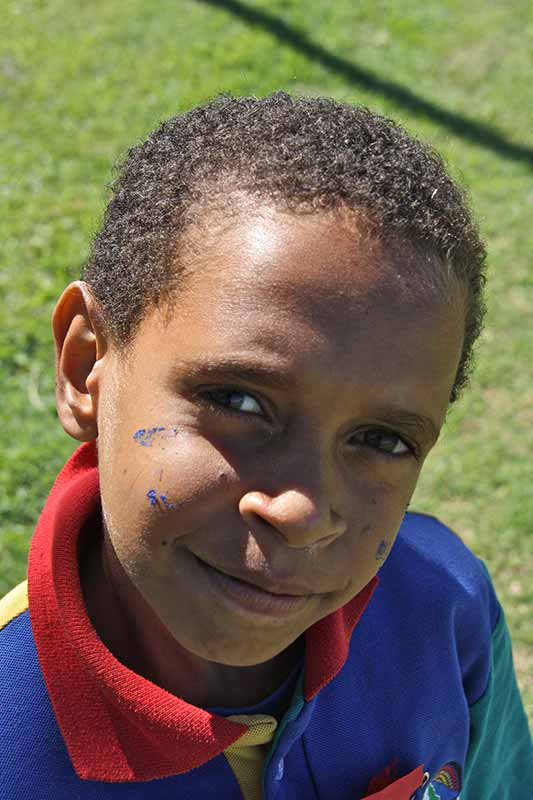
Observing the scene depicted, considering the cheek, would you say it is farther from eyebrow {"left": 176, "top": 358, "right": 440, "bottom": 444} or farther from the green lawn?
the green lawn

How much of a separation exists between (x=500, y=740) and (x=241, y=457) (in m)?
1.31

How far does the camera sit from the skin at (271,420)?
1.41 meters

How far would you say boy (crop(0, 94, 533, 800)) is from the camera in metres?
1.42

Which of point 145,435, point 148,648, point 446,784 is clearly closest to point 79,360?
point 145,435

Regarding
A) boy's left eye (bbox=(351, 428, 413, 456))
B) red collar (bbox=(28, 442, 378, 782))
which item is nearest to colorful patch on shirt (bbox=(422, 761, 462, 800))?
red collar (bbox=(28, 442, 378, 782))

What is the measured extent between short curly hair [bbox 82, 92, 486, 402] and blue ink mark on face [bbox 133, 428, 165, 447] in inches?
7.4

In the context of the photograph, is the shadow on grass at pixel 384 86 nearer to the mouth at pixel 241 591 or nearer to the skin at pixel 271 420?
the skin at pixel 271 420

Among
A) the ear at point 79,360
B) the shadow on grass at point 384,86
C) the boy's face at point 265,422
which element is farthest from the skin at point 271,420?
the shadow on grass at point 384,86

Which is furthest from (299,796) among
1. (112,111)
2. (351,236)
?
(112,111)

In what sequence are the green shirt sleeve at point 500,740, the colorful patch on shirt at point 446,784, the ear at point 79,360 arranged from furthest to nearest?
the green shirt sleeve at point 500,740
the colorful patch on shirt at point 446,784
the ear at point 79,360

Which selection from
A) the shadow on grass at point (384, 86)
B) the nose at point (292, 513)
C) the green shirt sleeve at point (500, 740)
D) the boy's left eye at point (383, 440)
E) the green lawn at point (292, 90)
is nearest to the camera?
the nose at point (292, 513)

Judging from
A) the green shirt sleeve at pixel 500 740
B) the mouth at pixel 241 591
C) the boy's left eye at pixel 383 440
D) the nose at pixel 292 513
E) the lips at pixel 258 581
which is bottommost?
the green shirt sleeve at pixel 500 740

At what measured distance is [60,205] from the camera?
17.4 ft

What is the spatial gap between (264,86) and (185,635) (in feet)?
17.4
